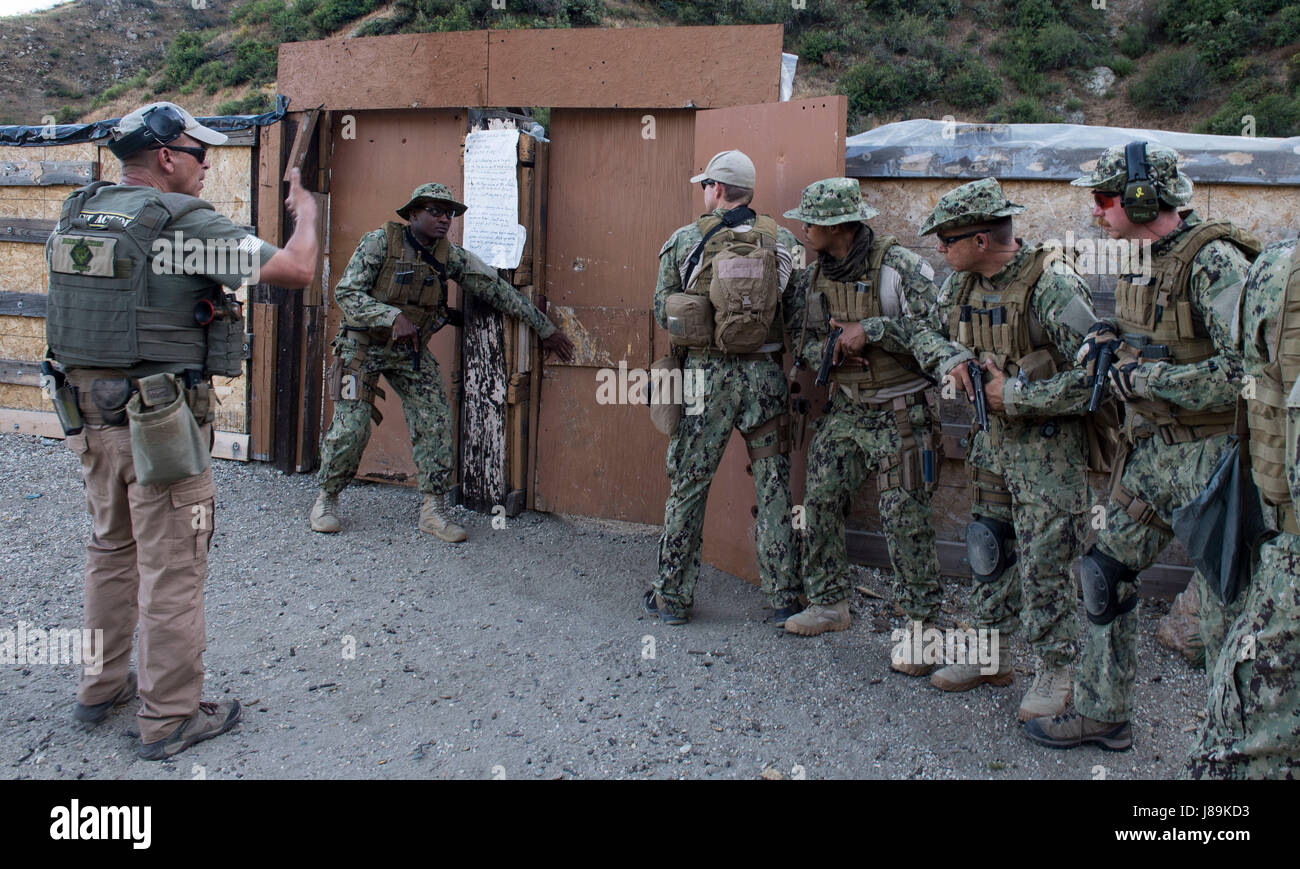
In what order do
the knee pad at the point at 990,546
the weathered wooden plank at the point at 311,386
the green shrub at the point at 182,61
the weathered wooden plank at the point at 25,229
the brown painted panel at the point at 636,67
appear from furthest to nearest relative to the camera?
the green shrub at the point at 182,61 → the weathered wooden plank at the point at 25,229 → the weathered wooden plank at the point at 311,386 → the brown painted panel at the point at 636,67 → the knee pad at the point at 990,546

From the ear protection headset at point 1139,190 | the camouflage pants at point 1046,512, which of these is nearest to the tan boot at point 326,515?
the camouflage pants at point 1046,512

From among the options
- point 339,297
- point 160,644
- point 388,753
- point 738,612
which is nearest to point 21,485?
point 339,297

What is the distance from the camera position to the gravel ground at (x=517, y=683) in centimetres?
333

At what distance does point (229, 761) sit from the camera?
3.27 metres

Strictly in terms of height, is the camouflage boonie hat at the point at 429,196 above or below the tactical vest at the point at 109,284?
above

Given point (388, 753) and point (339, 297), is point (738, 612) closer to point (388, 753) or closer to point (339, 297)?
point (388, 753)

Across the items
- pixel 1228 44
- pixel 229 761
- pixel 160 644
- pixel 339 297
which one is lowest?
pixel 229 761

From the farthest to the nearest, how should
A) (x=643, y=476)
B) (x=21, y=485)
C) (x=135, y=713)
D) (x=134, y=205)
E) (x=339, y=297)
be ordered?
(x=21, y=485) → (x=643, y=476) → (x=339, y=297) → (x=135, y=713) → (x=134, y=205)

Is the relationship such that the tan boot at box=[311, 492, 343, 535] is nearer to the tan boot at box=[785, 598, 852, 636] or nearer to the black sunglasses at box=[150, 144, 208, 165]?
the black sunglasses at box=[150, 144, 208, 165]

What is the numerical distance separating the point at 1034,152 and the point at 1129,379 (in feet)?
7.27

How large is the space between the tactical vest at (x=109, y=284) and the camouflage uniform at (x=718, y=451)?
2284mm

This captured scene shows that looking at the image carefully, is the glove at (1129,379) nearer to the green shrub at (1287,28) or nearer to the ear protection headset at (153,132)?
the ear protection headset at (153,132)

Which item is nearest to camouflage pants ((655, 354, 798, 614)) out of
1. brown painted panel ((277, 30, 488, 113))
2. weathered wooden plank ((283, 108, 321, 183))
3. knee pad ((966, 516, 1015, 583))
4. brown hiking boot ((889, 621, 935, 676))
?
brown hiking boot ((889, 621, 935, 676))

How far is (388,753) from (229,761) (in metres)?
0.56
